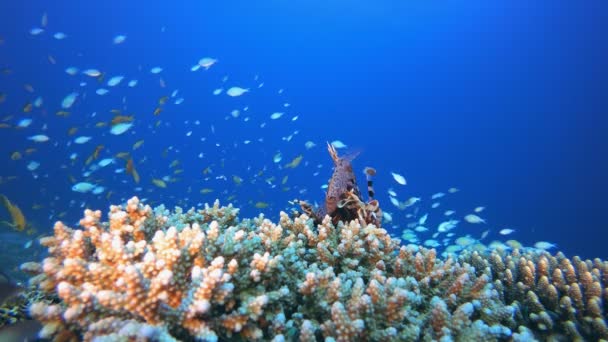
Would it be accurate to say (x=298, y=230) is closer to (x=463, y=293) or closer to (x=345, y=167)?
(x=345, y=167)

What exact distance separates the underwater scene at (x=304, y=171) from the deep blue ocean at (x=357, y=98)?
1.84ft

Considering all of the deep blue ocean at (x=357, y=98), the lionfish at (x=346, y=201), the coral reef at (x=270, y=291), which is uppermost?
the deep blue ocean at (x=357, y=98)

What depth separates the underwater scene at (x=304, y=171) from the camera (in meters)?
1.99

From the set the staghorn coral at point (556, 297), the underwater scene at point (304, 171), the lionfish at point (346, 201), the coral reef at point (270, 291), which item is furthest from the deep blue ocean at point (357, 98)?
the staghorn coral at point (556, 297)

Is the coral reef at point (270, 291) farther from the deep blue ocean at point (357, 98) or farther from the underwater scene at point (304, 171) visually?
the deep blue ocean at point (357, 98)

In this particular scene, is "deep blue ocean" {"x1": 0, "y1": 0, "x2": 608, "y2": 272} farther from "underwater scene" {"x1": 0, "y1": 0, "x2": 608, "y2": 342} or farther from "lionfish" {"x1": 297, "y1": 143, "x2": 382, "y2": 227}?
"lionfish" {"x1": 297, "y1": 143, "x2": 382, "y2": 227}

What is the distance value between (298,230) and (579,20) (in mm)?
93387

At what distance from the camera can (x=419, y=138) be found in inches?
3376

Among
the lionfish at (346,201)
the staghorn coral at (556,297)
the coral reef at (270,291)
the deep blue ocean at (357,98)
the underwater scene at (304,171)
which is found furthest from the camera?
the deep blue ocean at (357,98)

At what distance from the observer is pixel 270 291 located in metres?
2.16

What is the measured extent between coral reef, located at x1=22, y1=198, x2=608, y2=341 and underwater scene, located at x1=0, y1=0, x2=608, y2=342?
17 mm

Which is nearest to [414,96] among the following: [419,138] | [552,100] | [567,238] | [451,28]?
[419,138]

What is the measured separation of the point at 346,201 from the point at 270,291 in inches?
72.3

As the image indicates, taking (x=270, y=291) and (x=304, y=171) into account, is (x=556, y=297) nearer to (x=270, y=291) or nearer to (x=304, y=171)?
(x=270, y=291)
